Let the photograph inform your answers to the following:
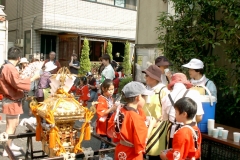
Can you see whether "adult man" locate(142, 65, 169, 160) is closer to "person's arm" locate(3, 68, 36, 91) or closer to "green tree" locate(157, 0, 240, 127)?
"green tree" locate(157, 0, 240, 127)

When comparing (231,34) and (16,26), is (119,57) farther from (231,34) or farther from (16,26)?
(231,34)

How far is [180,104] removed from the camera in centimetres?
280

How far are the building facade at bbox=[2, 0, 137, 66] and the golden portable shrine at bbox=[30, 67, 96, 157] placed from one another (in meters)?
11.6

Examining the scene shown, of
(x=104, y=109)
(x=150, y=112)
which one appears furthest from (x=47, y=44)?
(x=150, y=112)

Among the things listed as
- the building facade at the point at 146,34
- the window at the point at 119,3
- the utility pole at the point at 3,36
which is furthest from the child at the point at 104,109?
the window at the point at 119,3

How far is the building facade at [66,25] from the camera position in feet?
48.4

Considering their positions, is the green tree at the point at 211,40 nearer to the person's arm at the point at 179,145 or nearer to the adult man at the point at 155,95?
the adult man at the point at 155,95

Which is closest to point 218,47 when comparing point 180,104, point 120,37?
point 180,104

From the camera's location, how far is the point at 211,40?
535 centimetres

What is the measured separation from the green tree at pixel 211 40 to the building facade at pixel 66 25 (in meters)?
9.80

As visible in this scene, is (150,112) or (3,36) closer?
(150,112)

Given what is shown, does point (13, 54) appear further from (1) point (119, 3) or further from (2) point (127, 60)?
(1) point (119, 3)

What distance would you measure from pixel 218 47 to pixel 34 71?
4060mm

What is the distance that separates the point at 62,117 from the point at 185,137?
1446mm
